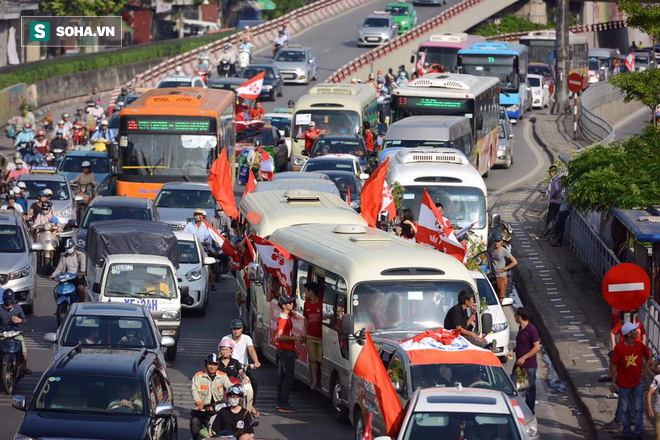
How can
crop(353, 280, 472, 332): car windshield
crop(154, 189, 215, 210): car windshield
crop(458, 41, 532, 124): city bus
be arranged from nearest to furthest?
crop(353, 280, 472, 332): car windshield, crop(154, 189, 215, 210): car windshield, crop(458, 41, 532, 124): city bus

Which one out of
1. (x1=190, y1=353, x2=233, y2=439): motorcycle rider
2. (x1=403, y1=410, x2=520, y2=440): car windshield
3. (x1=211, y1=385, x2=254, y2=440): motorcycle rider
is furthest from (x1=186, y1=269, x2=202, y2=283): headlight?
(x1=403, y1=410, x2=520, y2=440): car windshield

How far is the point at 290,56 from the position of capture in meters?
67.0

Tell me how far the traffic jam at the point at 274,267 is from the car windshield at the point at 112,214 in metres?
0.03

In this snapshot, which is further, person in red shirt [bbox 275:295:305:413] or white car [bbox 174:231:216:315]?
white car [bbox 174:231:216:315]

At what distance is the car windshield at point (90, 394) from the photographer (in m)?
14.7

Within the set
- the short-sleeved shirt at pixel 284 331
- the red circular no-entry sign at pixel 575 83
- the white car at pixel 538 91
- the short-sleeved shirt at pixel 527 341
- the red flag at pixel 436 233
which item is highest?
the red flag at pixel 436 233

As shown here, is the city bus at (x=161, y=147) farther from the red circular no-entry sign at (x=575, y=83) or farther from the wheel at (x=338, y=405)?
the red circular no-entry sign at (x=575, y=83)

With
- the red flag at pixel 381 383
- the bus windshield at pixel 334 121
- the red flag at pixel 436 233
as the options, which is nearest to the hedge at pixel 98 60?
the bus windshield at pixel 334 121

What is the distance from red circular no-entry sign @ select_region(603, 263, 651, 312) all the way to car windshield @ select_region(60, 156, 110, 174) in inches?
890

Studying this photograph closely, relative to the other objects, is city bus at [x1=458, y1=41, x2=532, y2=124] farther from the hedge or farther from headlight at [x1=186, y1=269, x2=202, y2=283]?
headlight at [x1=186, y1=269, x2=202, y2=283]

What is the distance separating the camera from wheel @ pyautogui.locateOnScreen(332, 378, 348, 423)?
1770cm

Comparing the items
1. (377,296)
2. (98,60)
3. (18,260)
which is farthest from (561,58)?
(377,296)

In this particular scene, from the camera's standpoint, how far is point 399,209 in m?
27.3

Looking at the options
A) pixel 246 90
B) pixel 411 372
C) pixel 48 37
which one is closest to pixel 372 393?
pixel 411 372
